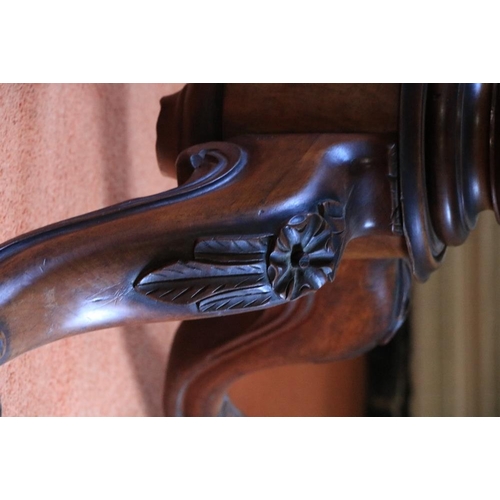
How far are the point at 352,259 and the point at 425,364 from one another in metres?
0.62

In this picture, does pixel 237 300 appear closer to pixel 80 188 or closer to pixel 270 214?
pixel 270 214

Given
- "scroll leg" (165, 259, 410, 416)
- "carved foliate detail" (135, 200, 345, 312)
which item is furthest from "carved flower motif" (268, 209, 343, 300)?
"scroll leg" (165, 259, 410, 416)

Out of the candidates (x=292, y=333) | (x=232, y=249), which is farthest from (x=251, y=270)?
(x=292, y=333)

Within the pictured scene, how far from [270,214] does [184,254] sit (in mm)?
55

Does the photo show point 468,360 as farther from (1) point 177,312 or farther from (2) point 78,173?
(1) point 177,312

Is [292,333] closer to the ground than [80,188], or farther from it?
A: closer to the ground

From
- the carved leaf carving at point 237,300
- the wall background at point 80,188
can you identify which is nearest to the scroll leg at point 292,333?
the wall background at point 80,188

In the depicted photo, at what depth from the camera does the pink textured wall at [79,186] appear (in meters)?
0.59

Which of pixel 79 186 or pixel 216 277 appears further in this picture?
pixel 79 186

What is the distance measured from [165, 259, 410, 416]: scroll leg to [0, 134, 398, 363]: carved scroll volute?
0.18 meters

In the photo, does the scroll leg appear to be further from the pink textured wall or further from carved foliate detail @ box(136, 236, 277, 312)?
carved foliate detail @ box(136, 236, 277, 312)

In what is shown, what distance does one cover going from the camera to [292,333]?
0.68m

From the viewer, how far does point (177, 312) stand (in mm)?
427
